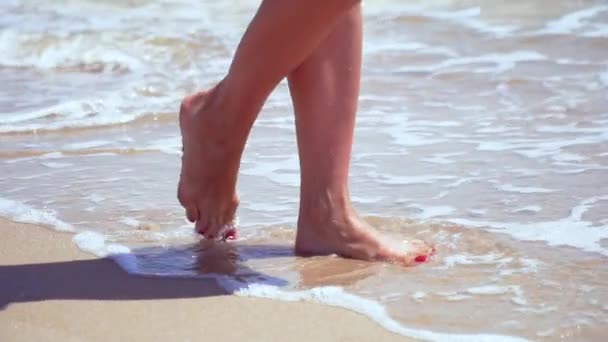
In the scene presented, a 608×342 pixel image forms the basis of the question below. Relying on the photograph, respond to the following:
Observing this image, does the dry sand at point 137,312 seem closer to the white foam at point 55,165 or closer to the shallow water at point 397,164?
the shallow water at point 397,164

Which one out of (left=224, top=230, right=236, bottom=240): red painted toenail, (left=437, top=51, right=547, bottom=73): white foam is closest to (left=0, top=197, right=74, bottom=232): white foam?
(left=224, top=230, right=236, bottom=240): red painted toenail

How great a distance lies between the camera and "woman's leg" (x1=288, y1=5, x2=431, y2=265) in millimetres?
2525

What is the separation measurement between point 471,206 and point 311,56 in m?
0.73

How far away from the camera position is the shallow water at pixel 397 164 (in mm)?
2402

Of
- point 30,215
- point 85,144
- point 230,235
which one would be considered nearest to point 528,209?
point 230,235

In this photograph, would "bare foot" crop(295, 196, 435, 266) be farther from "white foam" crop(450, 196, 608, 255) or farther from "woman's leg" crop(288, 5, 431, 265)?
"white foam" crop(450, 196, 608, 255)

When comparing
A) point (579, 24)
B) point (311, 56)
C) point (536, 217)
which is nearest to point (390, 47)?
point (579, 24)

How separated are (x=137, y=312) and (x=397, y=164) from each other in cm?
137

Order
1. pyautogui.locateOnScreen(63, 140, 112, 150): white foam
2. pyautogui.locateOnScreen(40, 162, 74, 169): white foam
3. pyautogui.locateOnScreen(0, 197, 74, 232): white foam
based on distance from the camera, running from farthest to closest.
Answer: pyautogui.locateOnScreen(63, 140, 112, 150): white foam < pyautogui.locateOnScreen(40, 162, 74, 169): white foam < pyautogui.locateOnScreen(0, 197, 74, 232): white foam

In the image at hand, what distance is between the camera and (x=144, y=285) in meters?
2.43

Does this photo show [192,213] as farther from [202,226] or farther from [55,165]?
[55,165]

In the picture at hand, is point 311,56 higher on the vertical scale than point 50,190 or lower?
higher

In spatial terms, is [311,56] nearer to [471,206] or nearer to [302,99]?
Answer: [302,99]

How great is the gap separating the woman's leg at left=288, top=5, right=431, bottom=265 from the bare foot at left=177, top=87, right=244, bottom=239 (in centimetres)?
16
